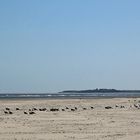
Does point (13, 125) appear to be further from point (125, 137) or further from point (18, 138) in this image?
point (125, 137)

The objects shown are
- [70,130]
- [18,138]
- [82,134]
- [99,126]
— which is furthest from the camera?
[99,126]

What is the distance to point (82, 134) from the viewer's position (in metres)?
18.0

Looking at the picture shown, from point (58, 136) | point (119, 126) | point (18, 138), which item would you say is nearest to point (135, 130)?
point (119, 126)

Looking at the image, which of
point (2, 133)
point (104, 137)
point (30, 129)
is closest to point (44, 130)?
point (30, 129)

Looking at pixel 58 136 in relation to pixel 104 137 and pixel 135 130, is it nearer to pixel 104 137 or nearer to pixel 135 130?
pixel 104 137

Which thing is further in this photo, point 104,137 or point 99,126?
point 99,126

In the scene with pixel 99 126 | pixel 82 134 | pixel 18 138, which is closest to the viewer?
pixel 18 138

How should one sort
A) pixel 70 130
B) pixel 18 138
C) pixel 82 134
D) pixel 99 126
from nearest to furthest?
pixel 18 138, pixel 82 134, pixel 70 130, pixel 99 126

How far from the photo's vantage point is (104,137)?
17.1 metres

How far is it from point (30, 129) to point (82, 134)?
115 inches

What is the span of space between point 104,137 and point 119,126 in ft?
14.4

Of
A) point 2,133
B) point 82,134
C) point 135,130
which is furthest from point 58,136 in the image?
point 135,130

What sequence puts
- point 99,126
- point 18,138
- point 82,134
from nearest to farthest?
point 18,138 < point 82,134 < point 99,126

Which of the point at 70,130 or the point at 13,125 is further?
the point at 13,125
